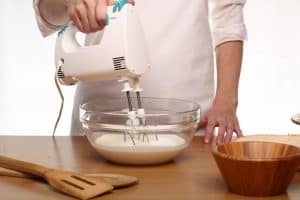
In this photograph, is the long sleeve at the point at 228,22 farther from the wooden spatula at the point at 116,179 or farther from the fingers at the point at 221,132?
the wooden spatula at the point at 116,179

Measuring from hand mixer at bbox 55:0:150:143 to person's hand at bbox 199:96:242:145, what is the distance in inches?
10.1

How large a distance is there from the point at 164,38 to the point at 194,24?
8cm

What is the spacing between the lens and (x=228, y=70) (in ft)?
4.67

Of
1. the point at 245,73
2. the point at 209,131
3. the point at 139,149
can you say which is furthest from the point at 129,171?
the point at 245,73

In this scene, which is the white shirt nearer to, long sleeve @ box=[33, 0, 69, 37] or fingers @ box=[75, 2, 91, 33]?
long sleeve @ box=[33, 0, 69, 37]

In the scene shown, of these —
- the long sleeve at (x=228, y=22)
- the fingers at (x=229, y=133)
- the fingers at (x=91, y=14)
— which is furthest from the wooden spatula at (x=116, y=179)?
the long sleeve at (x=228, y=22)

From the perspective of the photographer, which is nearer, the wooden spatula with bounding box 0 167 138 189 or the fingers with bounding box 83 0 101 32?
the wooden spatula with bounding box 0 167 138 189

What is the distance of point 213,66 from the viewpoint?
4.80ft

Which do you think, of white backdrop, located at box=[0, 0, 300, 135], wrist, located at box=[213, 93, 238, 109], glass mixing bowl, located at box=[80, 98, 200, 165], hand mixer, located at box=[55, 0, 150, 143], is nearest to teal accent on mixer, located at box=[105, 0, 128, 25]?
hand mixer, located at box=[55, 0, 150, 143]

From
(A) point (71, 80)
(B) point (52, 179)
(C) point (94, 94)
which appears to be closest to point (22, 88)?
(C) point (94, 94)

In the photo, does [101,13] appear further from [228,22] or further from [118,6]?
[228,22]

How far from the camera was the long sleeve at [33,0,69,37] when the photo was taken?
120cm

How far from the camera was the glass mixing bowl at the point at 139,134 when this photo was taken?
3.22 ft

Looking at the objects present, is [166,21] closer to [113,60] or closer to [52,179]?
[113,60]
